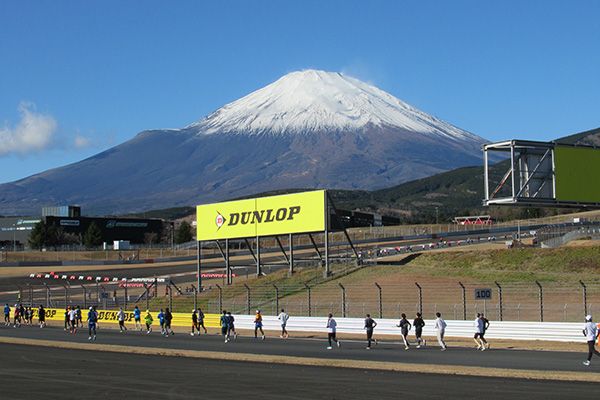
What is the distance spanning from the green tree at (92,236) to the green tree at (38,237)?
7039 mm

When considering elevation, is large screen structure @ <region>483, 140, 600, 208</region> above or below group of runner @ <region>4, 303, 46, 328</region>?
above

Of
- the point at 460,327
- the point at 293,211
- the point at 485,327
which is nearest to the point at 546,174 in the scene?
the point at 485,327

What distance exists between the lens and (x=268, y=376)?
18.5m

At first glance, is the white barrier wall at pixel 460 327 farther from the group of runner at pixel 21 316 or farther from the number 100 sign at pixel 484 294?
the group of runner at pixel 21 316

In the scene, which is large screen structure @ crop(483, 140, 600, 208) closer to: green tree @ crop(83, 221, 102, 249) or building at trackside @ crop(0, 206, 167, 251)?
green tree @ crop(83, 221, 102, 249)

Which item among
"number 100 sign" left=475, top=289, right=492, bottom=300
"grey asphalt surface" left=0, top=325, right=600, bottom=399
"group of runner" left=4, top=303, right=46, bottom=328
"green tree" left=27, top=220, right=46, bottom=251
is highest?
"green tree" left=27, top=220, right=46, bottom=251

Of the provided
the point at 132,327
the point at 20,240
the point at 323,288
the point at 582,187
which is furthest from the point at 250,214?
the point at 20,240

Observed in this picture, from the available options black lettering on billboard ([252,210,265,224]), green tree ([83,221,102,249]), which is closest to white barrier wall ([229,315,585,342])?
black lettering on billboard ([252,210,265,224])

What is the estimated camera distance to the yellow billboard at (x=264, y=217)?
5088 centimetres

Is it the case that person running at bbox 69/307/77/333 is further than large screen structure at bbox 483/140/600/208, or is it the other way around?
person running at bbox 69/307/77/333

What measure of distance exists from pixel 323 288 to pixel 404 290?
663 cm

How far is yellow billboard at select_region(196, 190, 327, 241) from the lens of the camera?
5088 cm

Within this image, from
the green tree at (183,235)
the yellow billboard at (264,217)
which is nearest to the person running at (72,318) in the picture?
the yellow billboard at (264,217)

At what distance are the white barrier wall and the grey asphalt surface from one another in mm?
4159
